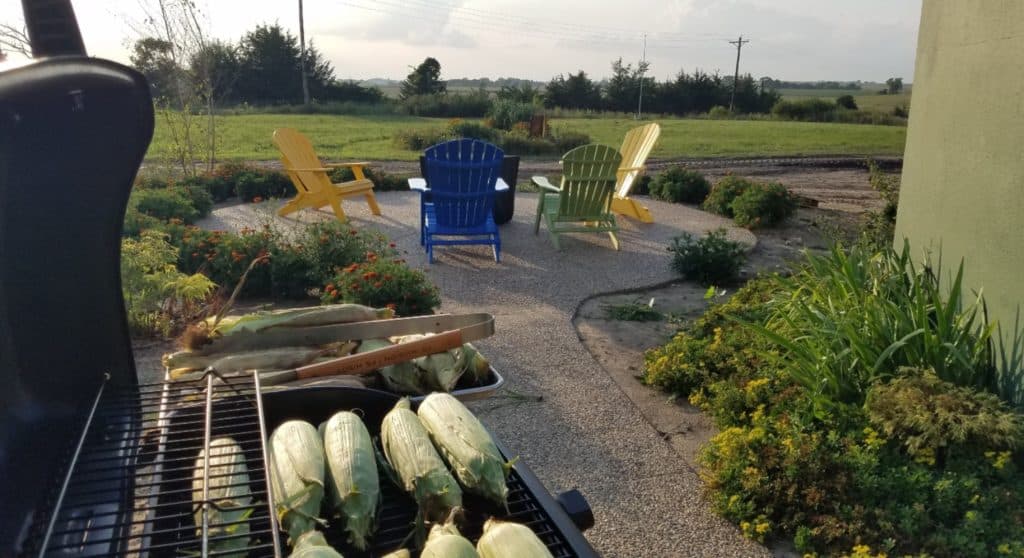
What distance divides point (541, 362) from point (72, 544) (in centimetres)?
399

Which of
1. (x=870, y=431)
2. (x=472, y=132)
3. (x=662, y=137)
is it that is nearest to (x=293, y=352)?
(x=870, y=431)

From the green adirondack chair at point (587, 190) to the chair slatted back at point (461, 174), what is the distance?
0.97 m

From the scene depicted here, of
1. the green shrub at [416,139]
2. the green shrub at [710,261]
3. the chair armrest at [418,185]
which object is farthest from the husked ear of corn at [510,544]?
the green shrub at [416,139]

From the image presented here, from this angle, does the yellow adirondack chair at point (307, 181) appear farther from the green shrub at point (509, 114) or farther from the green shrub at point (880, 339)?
the green shrub at point (509, 114)

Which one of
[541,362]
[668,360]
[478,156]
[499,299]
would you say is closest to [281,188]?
[478,156]

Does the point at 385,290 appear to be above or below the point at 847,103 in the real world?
below

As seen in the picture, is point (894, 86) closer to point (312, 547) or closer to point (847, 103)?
point (847, 103)

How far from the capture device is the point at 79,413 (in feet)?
5.37

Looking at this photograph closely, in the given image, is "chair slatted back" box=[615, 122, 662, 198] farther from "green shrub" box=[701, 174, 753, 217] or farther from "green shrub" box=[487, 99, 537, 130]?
"green shrub" box=[487, 99, 537, 130]

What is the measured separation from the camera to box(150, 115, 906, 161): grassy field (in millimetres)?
20641

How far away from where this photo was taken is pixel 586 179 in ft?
27.2

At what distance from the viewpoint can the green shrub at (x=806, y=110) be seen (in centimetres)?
3850

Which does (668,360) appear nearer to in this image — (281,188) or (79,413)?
(79,413)

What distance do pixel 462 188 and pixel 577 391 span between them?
360cm
